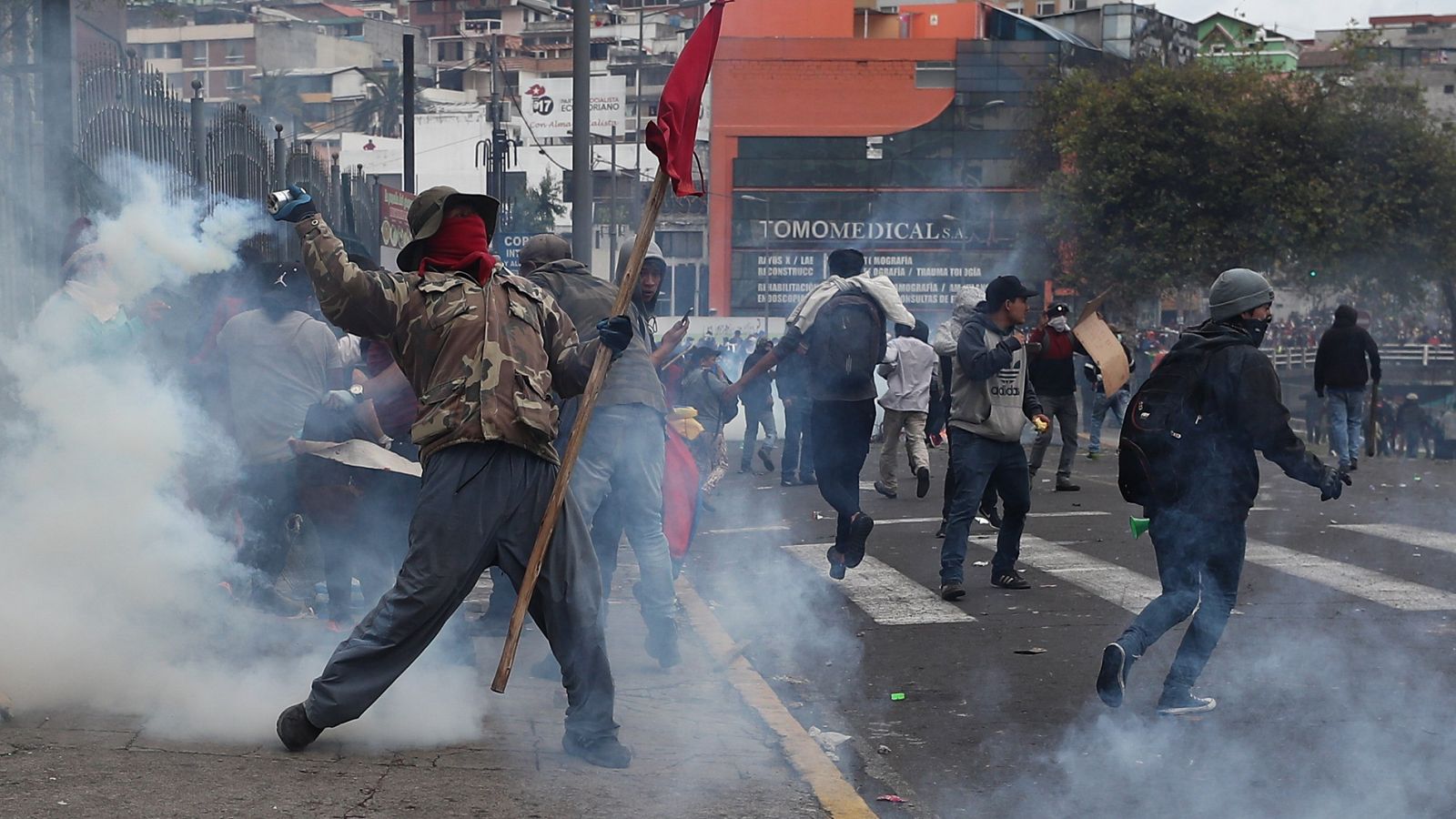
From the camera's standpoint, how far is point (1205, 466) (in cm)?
593

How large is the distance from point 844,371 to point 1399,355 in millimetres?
38960

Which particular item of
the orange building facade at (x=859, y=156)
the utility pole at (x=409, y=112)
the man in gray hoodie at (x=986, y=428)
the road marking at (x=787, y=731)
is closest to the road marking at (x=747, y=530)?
the man in gray hoodie at (x=986, y=428)

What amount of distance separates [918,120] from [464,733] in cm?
4955

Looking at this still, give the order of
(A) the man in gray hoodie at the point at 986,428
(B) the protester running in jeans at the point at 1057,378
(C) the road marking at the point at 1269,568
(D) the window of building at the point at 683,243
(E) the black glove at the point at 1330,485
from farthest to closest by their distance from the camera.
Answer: (D) the window of building at the point at 683,243, (B) the protester running in jeans at the point at 1057,378, (A) the man in gray hoodie at the point at 986,428, (C) the road marking at the point at 1269,568, (E) the black glove at the point at 1330,485

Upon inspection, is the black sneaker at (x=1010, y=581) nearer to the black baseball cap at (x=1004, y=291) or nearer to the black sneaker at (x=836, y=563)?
the black sneaker at (x=836, y=563)

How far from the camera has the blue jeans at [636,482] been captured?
6.50 metres

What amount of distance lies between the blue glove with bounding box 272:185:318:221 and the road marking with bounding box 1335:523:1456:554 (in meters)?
7.88

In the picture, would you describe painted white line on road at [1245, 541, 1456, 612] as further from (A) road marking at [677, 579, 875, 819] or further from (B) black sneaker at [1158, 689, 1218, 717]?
(A) road marking at [677, 579, 875, 819]

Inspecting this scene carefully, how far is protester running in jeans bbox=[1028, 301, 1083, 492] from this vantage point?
44.9 ft

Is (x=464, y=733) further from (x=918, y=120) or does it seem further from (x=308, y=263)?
(x=918, y=120)

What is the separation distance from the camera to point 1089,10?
65.2 metres

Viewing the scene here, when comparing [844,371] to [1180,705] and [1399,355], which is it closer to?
[1180,705]

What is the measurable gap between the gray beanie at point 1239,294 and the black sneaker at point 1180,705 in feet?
4.69

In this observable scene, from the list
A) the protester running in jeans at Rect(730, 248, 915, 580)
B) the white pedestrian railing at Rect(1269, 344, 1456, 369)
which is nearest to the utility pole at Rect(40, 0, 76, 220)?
the protester running in jeans at Rect(730, 248, 915, 580)
